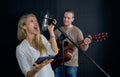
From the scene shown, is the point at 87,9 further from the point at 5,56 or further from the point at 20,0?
the point at 5,56

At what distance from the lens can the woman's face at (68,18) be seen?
331cm

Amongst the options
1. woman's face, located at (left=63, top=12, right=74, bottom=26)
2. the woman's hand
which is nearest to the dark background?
woman's face, located at (left=63, top=12, right=74, bottom=26)

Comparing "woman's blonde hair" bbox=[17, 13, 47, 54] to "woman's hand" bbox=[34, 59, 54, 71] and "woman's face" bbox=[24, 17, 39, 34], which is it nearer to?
"woman's face" bbox=[24, 17, 39, 34]

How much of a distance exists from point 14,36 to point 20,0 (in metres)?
0.40

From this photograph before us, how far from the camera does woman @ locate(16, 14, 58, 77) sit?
104 inches

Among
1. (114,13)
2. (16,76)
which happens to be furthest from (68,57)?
(114,13)

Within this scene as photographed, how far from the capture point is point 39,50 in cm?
277

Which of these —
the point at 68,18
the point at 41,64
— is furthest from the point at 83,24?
the point at 41,64

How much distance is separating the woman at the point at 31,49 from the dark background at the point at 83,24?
1.24 ft

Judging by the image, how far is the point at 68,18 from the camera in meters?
3.32

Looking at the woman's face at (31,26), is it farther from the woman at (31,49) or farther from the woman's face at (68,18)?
the woman's face at (68,18)

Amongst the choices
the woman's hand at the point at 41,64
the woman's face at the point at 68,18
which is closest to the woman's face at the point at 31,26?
the woman's hand at the point at 41,64

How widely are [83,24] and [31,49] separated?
1.02 m

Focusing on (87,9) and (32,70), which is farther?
(87,9)
